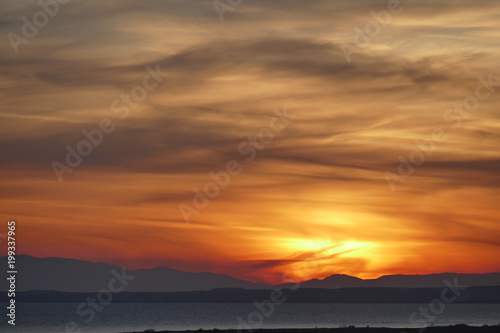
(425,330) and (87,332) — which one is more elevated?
(87,332)

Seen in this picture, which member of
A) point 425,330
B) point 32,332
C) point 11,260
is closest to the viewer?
point 11,260

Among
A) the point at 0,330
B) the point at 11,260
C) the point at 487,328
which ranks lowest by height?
the point at 487,328

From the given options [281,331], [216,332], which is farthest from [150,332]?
[281,331]

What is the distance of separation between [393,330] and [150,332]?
65.7 feet

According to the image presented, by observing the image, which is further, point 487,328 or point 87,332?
point 87,332

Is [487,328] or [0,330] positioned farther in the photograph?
[0,330]

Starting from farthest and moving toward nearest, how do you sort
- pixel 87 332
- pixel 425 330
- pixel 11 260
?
pixel 87 332 < pixel 425 330 < pixel 11 260

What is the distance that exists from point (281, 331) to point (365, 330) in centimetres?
688

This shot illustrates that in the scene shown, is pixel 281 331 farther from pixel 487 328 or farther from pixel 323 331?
pixel 487 328

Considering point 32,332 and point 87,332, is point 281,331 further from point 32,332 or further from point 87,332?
point 32,332

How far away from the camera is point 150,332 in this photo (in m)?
60.4

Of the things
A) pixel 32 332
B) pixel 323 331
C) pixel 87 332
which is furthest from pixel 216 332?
pixel 32 332

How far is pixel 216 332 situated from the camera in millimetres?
59719

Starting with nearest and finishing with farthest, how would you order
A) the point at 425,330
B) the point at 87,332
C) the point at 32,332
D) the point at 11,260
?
1. the point at 11,260
2. the point at 425,330
3. the point at 87,332
4. the point at 32,332
